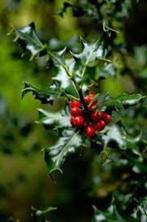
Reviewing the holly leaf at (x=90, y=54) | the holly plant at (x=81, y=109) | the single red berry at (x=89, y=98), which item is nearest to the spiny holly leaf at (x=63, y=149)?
the holly plant at (x=81, y=109)

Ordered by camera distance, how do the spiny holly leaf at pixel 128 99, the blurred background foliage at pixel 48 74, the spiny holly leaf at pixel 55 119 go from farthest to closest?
the blurred background foliage at pixel 48 74 < the spiny holly leaf at pixel 55 119 < the spiny holly leaf at pixel 128 99

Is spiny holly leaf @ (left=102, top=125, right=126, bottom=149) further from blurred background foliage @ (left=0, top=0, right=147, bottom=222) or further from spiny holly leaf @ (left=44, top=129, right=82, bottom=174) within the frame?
blurred background foliage @ (left=0, top=0, right=147, bottom=222)

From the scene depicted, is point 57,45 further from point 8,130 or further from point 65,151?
point 65,151

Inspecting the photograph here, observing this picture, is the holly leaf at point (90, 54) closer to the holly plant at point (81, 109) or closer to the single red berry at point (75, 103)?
the holly plant at point (81, 109)

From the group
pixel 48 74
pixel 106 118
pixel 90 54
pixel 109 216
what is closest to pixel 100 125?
pixel 106 118

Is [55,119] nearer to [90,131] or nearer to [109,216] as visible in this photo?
[90,131]

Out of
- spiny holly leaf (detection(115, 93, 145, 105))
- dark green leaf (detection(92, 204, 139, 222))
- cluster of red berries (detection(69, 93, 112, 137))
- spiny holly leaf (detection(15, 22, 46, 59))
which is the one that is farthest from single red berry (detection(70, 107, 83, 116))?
dark green leaf (detection(92, 204, 139, 222))
